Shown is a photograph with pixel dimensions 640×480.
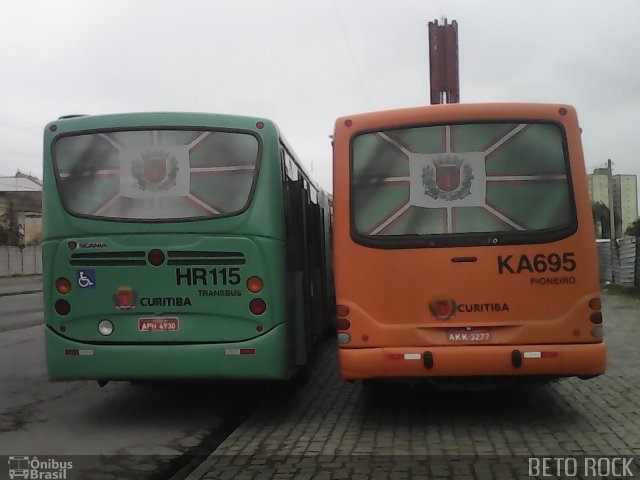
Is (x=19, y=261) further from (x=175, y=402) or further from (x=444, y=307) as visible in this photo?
(x=444, y=307)

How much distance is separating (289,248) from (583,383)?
4.14m

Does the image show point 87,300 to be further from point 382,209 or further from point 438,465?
point 438,465

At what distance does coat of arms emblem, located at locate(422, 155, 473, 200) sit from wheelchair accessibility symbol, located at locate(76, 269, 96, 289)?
313cm

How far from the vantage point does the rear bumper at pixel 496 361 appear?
6531 mm

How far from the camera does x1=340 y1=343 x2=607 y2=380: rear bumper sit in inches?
257

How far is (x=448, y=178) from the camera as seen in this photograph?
6816mm

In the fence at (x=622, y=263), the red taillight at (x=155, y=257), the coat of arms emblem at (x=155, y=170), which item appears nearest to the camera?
the red taillight at (x=155, y=257)

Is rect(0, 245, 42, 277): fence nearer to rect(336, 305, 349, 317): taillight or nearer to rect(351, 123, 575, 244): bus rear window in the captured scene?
rect(336, 305, 349, 317): taillight

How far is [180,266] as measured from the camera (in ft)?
23.1

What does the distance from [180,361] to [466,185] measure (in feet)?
9.83

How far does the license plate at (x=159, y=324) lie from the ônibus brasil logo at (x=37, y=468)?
58.1 inches

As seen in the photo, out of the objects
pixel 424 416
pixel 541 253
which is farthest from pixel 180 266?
pixel 541 253

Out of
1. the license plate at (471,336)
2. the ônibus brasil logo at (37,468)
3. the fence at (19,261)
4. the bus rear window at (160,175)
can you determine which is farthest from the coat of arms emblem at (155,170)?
the fence at (19,261)

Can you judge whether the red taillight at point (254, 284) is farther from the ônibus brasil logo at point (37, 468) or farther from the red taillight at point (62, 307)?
the ônibus brasil logo at point (37, 468)
